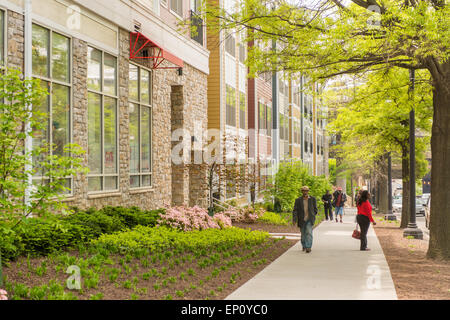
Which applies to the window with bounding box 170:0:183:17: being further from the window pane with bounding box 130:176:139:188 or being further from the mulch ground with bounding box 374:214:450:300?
the mulch ground with bounding box 374:214:450:300

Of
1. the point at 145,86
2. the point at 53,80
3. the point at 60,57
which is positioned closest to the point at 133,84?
the point at 145,86

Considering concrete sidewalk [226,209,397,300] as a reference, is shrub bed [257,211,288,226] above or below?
below

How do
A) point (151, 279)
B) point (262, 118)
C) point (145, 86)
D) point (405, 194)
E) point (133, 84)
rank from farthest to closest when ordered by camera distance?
point (262, 118), point (405, 194), point (145, 86), point (133, 84), point (151, 279)

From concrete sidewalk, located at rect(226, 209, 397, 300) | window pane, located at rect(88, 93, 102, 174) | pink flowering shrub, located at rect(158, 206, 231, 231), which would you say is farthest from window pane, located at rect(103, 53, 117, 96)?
concrete sidewalk, located at rect(226, 209, 397, 300)

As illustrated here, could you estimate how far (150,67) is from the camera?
1677 centimetres

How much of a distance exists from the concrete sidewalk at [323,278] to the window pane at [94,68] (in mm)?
6169

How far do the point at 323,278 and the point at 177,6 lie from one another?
42.0 feet

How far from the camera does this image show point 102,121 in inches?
549

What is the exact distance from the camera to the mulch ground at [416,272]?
27.6ft

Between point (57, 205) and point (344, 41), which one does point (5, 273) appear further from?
point (344, 41)

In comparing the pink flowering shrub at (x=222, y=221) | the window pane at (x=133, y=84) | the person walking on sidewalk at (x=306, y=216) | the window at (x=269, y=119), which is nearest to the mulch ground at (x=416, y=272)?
the person walking on sidewalk at (x=306, y=216)

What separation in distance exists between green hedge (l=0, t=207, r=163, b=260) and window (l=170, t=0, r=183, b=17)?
8107mm

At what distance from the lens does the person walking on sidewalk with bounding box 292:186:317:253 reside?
1357 cm

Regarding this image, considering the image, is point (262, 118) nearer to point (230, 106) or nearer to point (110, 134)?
point (230, 106)
